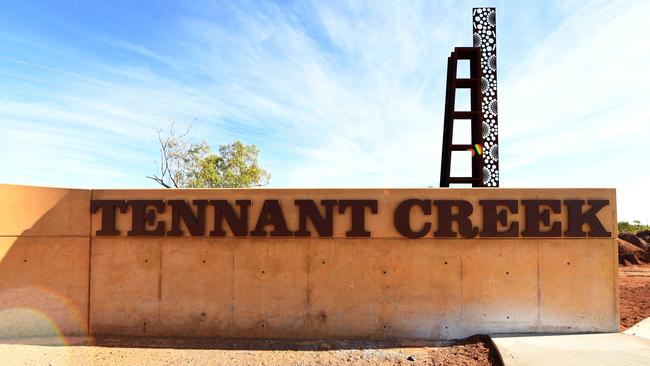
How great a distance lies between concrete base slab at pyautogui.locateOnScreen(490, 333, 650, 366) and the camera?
6055 millimetres

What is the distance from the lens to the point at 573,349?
6625mm

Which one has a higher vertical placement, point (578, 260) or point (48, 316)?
point (578, 260)

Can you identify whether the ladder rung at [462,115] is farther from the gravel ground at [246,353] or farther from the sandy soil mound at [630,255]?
the sandy soil mound at [630,255]

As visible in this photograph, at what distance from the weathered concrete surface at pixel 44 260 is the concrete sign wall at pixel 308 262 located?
2cm

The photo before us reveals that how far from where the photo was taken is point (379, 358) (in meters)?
6.71

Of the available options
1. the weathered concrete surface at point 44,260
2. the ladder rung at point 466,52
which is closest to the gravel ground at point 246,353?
the weathered concrete surface at point 44,260

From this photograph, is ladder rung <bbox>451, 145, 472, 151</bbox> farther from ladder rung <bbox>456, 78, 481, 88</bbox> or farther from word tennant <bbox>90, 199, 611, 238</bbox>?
word tennant <bbox>90, 199, 611, 238</bbox>

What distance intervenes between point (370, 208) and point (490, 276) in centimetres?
282

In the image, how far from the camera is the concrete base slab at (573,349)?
605 centimetres

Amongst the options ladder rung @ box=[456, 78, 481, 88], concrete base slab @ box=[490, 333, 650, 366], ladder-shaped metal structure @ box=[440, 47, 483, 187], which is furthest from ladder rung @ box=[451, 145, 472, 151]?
concrete base slab @ box=[490, 333, 650, 366]

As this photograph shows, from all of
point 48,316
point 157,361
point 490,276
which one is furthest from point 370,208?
point 48,316

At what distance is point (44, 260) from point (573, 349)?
34.8 feet

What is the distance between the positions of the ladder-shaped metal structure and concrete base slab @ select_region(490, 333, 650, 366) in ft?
19.5

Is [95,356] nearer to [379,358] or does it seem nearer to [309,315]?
[309,315]
